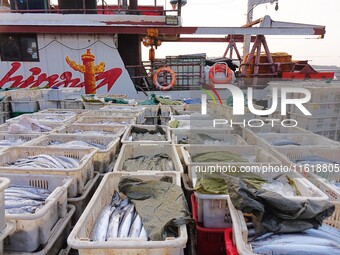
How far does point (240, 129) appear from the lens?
5.23 metres

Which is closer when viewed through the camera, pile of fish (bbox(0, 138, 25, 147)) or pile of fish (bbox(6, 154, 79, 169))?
pile of fish (bbox(6, 154, 79, 169))

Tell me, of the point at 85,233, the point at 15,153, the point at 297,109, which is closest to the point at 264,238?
the point at 85,233

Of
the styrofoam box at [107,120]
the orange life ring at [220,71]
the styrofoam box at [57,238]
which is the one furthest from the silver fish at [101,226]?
the orange life ring at [220,71]

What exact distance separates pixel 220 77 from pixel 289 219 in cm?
895

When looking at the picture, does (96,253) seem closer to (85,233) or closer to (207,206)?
(85,233)

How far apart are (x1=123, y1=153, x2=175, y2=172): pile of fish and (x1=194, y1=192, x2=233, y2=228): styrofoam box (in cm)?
99

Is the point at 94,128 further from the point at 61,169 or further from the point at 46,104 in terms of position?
the point at 46,104

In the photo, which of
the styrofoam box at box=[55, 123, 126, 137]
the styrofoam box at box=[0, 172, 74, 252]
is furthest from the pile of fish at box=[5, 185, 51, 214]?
the styrofoam box at box=[55, 123, 126, 137]

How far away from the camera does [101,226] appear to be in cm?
201

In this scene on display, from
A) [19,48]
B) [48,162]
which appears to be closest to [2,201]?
[48,162]

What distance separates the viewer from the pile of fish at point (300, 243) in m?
1.65

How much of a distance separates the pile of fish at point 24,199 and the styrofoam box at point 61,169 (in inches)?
7.4

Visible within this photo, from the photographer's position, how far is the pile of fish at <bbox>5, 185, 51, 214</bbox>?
2107 mm

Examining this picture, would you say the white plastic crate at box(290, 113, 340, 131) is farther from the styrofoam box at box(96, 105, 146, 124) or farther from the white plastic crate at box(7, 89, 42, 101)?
the white plastic crate at box(7, 89, 42, 101)
